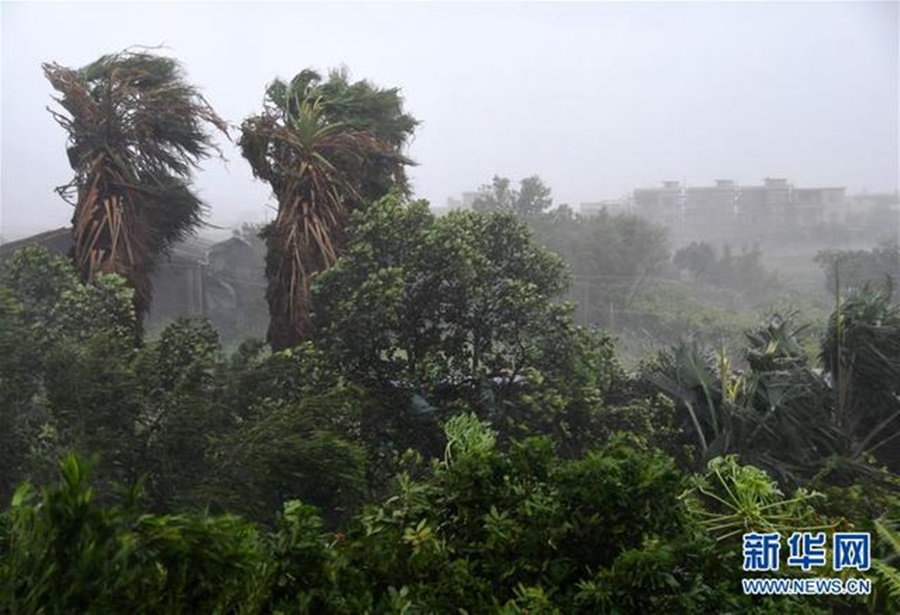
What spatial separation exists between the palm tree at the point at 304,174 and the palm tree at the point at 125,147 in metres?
0.45

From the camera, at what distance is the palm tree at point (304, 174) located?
4535mm

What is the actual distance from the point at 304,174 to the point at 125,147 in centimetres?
127

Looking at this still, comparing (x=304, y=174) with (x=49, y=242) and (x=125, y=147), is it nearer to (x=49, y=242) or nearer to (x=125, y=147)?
(x=125, y=147)

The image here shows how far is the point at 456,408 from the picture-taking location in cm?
416

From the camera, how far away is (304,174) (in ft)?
14.9

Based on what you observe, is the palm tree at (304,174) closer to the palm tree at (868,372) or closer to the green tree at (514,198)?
the green tree at (514,198)

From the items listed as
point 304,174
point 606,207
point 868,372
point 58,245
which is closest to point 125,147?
point 58,245

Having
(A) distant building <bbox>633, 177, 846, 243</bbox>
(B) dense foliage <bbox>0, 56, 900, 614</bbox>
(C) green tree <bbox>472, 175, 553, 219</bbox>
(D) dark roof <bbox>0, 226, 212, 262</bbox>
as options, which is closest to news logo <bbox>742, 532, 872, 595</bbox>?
(B) dense foliage <bbox>0, 56, 900, 614</bbox>

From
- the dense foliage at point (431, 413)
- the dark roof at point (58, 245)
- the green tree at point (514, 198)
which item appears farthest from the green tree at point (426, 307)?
Answer: the dark roof at point (58, 245)

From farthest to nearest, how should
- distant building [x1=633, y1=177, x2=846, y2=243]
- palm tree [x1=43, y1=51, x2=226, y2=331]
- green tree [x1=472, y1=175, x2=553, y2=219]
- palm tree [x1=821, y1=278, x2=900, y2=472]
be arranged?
distant building [x1=633, y1=177, x2=846, y2=243] → green tree [x1=472, y1=175, x2=553, y2=219] → palm tree [x1=43, y1=51, x2=226, y2=331] → palm tree [x1=821, y1=278, x2=900, y2=472]

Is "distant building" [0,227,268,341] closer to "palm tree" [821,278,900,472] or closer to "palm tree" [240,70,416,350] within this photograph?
"palm tree" [240,70,416,350]

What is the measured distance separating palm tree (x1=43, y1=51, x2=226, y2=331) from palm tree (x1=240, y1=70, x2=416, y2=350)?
17.8 inches

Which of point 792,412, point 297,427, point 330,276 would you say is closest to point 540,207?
point 330,276

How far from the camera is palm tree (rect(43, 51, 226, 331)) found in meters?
4.52
